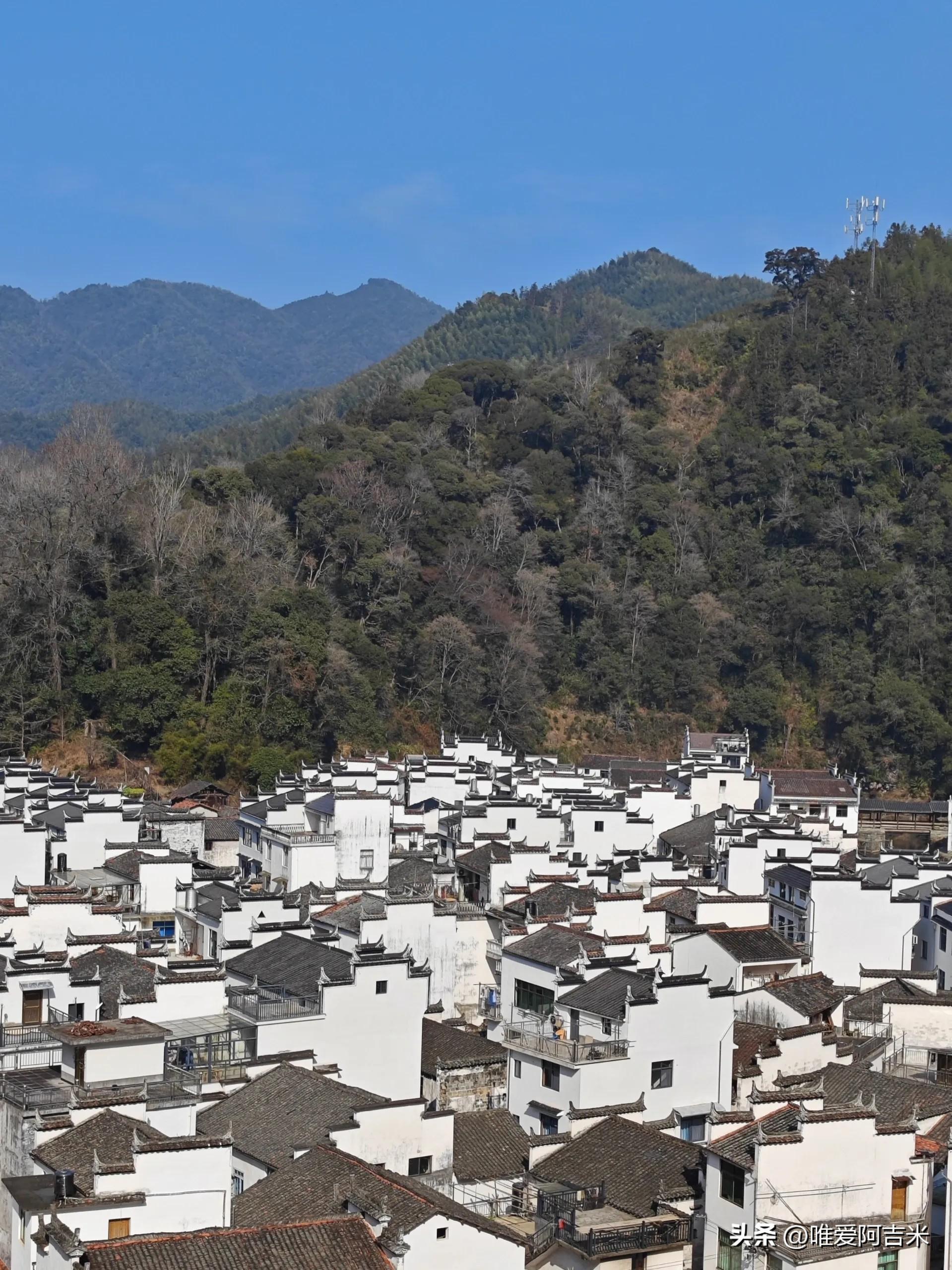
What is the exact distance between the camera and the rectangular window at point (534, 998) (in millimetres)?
22078

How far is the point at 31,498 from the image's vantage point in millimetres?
49719

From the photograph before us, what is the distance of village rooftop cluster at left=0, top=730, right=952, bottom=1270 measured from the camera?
45.8 feet

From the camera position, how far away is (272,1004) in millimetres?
19719

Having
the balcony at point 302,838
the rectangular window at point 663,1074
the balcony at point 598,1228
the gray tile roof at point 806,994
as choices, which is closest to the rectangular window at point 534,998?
the rectangular window at point 663,1074

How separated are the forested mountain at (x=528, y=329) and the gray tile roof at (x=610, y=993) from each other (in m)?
57.0

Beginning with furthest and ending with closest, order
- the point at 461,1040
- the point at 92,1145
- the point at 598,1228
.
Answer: the point at 461,1040, the point at 598,1228, the point at 92,1145

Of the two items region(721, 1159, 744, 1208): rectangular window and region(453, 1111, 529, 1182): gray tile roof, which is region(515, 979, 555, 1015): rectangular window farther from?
region(721, 1159, 744, 1208): rectangular window

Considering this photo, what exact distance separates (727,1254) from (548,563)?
5099 centimetres

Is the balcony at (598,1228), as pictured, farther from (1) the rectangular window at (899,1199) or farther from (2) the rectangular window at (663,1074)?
(2) the rectangular window at (663,1074)

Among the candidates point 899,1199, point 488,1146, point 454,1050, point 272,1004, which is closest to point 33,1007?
point 272,1004

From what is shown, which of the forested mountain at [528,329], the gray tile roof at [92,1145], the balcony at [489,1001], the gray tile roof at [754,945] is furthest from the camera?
the forested mountain at [528,329]

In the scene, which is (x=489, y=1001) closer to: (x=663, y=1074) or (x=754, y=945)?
(x=754, y=945)

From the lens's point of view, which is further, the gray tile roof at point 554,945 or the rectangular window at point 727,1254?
the gray tile roof at point 554,945

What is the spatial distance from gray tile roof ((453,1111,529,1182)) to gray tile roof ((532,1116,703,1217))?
42 cm
